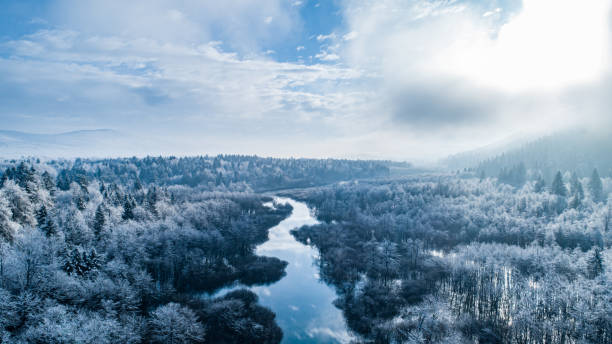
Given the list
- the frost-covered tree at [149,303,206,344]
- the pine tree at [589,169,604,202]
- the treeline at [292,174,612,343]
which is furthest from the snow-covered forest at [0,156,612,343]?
the pine tree at [589,169,604,202]

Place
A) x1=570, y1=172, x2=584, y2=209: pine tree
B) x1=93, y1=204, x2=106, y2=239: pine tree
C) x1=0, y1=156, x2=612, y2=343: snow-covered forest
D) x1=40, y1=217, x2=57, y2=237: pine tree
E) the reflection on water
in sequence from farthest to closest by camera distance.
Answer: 1. x1=570, y1=172, x2=584, y2=209: pine tree
2. x1=93, y1=204, x2=106, y2=239: pine tree
3. x1=40, y1=217, x2=57, y2=237: pine tree
4. the reflection on water
5. x1=0, y1=156, x2=612, y2=343: snow-covered forest

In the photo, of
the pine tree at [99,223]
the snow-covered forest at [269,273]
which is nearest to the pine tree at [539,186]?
the snow-covered forest at [269,273]

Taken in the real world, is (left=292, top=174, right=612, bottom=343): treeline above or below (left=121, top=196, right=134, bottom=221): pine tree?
below

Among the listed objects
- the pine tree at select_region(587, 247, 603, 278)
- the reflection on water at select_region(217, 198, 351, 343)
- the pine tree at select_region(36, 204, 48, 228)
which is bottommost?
the reflection on water at select_region(217, 198, 351, 343)

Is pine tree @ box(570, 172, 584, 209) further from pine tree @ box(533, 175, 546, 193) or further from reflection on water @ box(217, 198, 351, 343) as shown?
reflection on water @ box(217, 198, 351, 343)

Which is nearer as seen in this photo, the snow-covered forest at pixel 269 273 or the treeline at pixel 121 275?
the treeline at pixel 121 275

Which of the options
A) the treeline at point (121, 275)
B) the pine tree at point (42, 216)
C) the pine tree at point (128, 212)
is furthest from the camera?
the pine tree at point (128, 212)

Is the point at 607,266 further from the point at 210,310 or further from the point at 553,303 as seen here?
the point at 210,310

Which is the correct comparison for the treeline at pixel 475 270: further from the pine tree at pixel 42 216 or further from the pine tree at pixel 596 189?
the pine tree at pixel 42 216
